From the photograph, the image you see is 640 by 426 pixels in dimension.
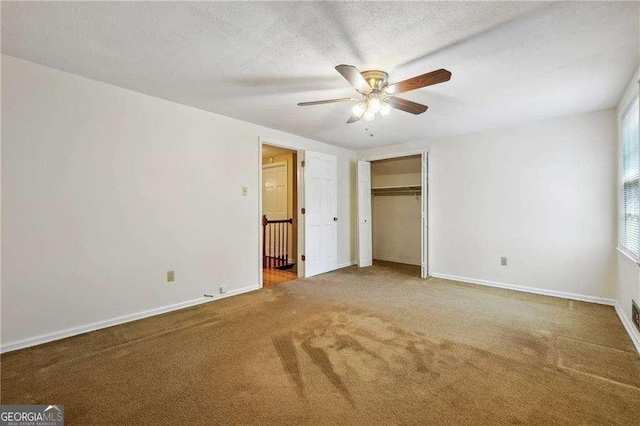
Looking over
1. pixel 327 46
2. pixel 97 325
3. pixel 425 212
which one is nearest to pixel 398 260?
pixel 425 212

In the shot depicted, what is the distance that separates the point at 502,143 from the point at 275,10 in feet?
12.4

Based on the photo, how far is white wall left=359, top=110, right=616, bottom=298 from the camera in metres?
3.49

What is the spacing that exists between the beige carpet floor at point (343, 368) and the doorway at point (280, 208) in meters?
2.67

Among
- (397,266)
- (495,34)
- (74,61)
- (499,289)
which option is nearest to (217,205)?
(74,61)

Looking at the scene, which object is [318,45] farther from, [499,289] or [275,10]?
[499,289]

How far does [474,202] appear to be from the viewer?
176 inches

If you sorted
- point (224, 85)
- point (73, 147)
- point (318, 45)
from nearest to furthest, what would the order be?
point (318, 45) < point (73, 147) < point (224, 85)

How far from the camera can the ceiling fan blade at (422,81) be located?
1958 mm

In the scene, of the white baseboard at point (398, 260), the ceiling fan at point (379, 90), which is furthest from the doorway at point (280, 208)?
the ceiling fan at point (379, 90)

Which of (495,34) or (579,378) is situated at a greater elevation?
(495,34)

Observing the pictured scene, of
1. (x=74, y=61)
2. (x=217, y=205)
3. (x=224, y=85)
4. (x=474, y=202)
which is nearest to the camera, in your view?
(x=74, y=61)

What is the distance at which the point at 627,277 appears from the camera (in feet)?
9.46

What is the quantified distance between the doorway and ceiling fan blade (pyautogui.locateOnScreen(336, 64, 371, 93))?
141 inches

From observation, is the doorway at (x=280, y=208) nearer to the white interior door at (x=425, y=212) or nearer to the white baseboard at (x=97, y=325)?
the white baseboard at (x=97, y=325)
